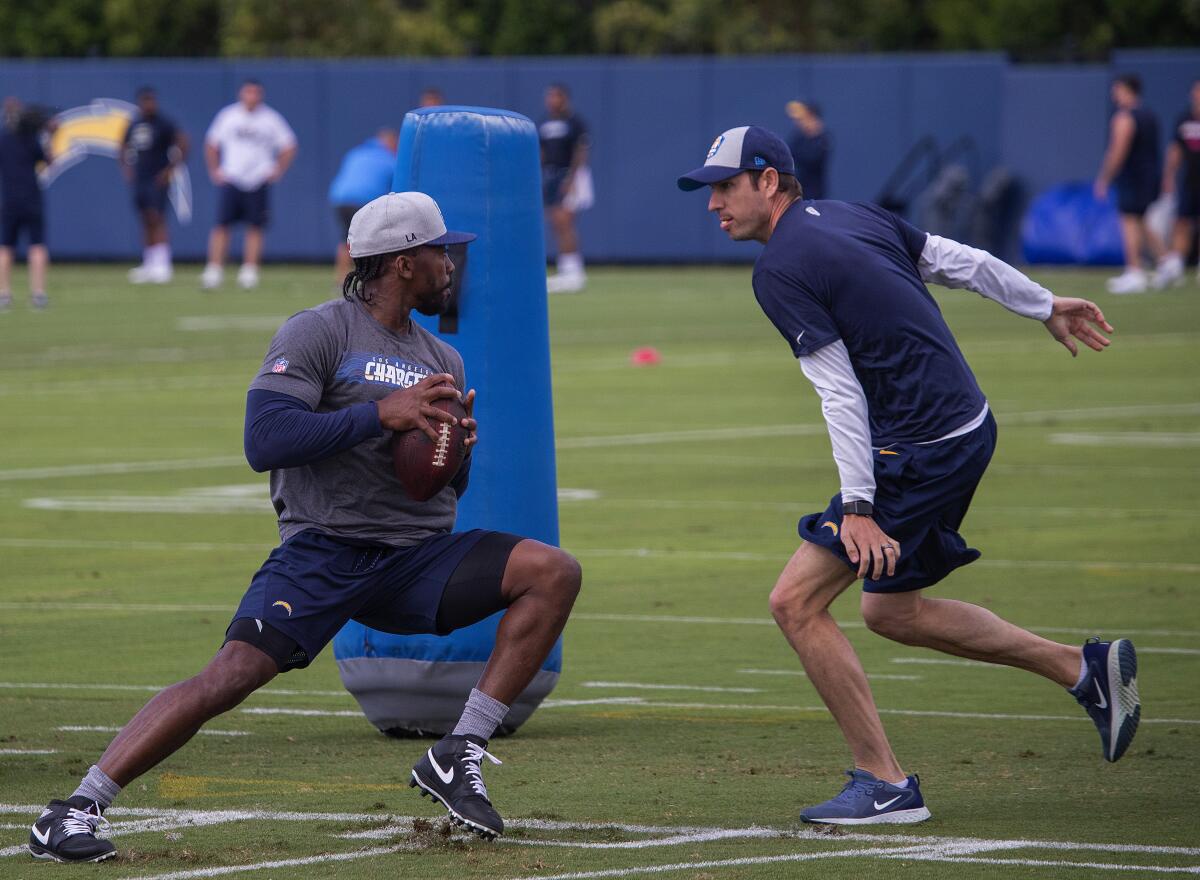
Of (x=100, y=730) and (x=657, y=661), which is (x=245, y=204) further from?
(x=100, y=730)

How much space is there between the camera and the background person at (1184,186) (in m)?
34.2

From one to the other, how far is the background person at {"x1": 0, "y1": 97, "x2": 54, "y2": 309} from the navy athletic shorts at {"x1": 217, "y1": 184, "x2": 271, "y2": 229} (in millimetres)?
3362

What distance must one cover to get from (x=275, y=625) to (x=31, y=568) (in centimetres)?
623

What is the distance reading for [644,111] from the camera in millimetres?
43156

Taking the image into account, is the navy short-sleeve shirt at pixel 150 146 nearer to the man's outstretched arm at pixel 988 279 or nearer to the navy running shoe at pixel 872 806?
the man's outstretched arm at pixel 988 279

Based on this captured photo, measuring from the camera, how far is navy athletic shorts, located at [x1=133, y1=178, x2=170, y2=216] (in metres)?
38.1

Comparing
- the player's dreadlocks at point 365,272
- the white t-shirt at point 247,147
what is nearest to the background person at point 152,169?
the white t-shirt at point 247,147

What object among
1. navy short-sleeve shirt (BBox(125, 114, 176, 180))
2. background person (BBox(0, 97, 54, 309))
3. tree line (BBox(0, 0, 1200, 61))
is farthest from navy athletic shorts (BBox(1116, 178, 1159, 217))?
tree line (BBox(0, 0, 1200, 61))

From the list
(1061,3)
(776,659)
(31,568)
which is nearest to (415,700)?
(776,659)

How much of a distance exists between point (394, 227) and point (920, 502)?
1.77 m

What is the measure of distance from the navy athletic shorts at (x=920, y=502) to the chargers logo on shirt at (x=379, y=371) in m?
1.30

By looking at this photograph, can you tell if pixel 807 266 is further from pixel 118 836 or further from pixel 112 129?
A: pixel 112 129

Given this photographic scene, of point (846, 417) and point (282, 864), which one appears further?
point (846, 417)

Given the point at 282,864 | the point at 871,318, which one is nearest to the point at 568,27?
the point at 871,318
